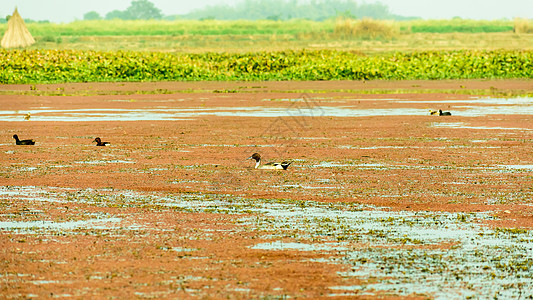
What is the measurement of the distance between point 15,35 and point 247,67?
2714 cm

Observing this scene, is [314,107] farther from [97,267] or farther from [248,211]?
[97,267]

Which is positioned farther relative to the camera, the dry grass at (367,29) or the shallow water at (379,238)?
the dry grass at (367,29)

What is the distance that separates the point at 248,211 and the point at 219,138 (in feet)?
A: 34.3

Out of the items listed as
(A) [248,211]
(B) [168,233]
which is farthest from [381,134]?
(B) [168,233]

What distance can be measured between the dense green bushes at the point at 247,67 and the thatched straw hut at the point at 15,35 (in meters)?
17.1

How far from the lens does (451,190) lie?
14.6 m

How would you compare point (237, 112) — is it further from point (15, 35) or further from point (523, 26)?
point (523, 26)

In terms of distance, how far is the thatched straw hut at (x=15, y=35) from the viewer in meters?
76.5

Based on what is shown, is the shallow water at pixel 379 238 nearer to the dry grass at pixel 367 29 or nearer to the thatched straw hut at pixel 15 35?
the thatched straw hut at pixel 15 35

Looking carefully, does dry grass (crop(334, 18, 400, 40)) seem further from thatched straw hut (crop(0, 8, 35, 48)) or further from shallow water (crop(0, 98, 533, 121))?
shallow water (crop(0, 98, 533, 121))

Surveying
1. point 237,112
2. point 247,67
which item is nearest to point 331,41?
point 247,67

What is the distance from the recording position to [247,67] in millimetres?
56969

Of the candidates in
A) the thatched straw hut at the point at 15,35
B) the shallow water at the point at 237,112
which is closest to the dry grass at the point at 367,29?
the thatched straw hut at the point at 15,35

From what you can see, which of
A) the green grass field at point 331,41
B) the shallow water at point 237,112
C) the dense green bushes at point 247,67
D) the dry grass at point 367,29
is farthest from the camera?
→ the dry grass at point 367,29
